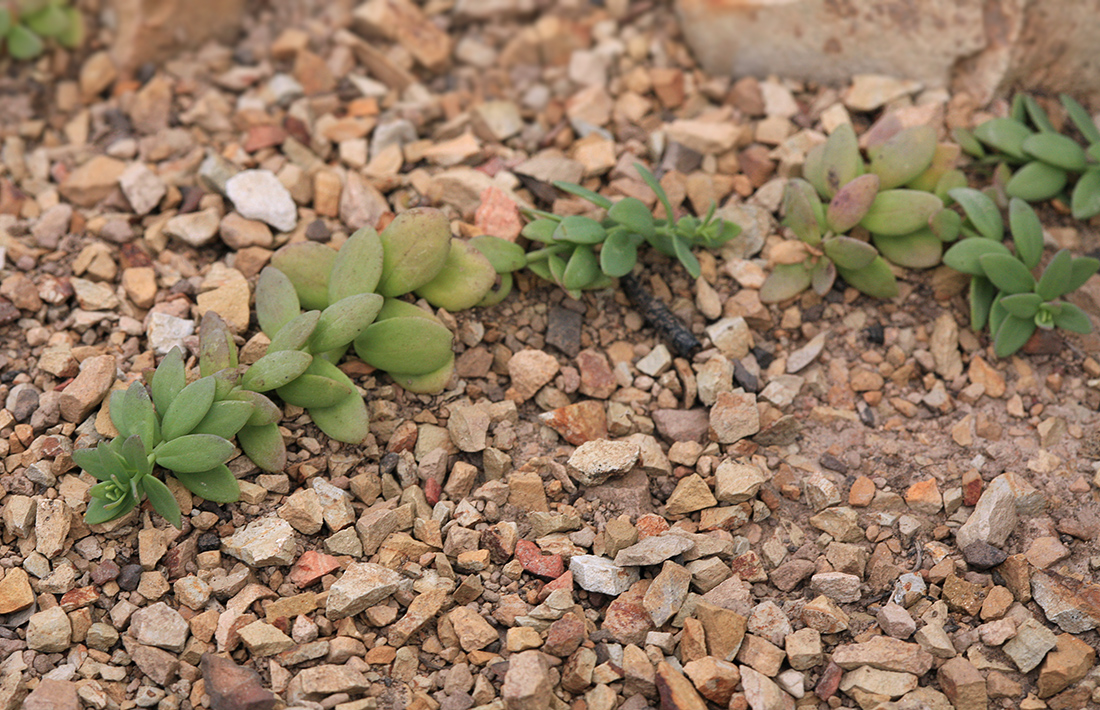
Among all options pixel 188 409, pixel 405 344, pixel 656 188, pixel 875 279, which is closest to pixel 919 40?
pixel 875 279

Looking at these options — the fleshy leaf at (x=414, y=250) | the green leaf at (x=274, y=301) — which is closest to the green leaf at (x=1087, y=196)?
the fleshy leaf at (x=414, y=250)

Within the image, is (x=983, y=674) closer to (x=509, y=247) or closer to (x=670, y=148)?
(x=509, y=247)

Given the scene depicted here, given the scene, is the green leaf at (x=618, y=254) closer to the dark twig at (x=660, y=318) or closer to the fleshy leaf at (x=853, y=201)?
the dark twig at (x=660, y=318)

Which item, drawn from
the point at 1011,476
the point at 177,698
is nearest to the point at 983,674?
the point at 1011,476

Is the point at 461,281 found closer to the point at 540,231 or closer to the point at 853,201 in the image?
the point at 540,231

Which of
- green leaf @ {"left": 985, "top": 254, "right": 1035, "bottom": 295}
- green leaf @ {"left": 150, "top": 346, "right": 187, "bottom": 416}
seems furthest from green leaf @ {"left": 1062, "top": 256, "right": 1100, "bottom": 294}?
green leaf @ {"left": 150, "top": 346, "right": 187, "bottom": 416}

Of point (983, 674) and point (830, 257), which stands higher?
point (830, 257)
